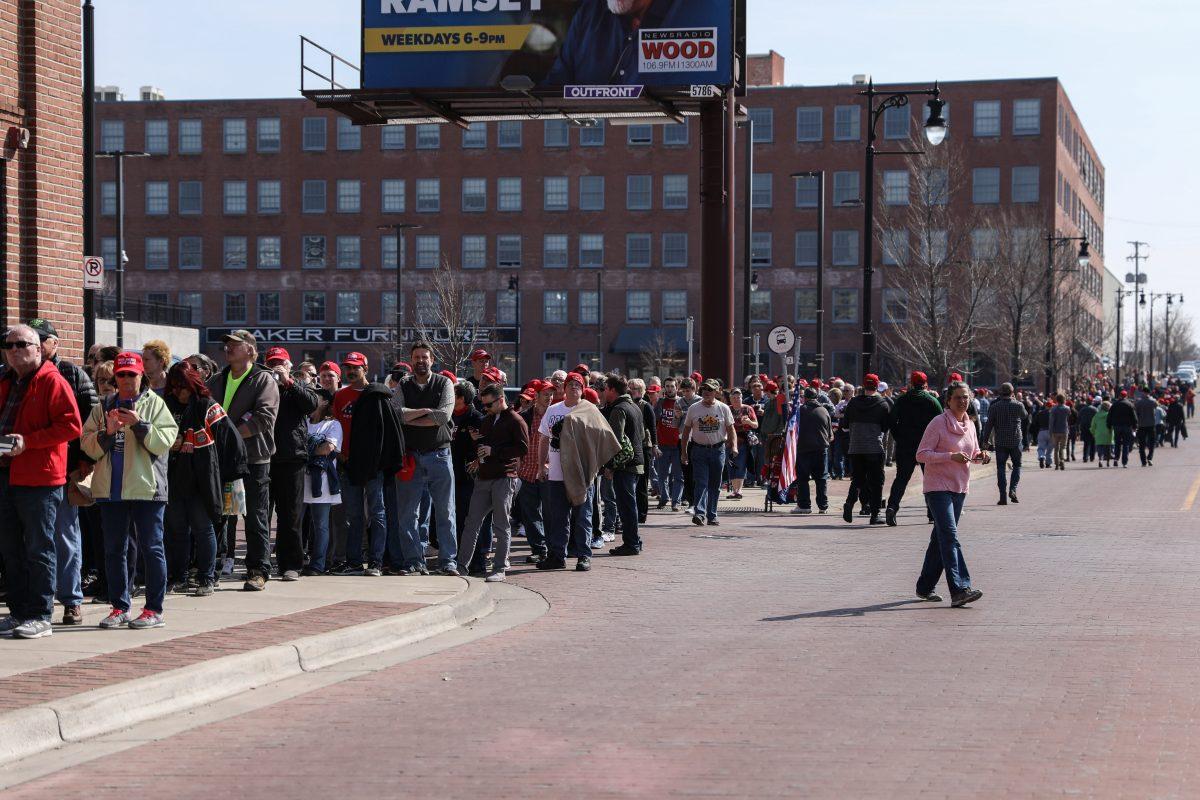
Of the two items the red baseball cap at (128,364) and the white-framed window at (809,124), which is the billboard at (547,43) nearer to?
the red baseball cap at (128,364)

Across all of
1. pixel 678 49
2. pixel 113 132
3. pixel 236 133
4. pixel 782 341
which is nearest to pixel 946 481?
pixel 678 49

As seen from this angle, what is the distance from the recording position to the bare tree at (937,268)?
51.4 meters

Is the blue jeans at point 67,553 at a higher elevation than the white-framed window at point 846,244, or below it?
below

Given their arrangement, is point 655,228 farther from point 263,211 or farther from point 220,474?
point 220,474

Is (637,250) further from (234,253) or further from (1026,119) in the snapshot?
(234,253)

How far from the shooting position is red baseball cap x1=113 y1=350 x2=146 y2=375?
10.7 meters

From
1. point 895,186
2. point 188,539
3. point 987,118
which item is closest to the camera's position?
point 188,539

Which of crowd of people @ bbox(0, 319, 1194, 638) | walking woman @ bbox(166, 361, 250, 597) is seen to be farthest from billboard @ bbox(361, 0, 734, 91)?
walking woman @ bbox(166, 361, 250, 597)

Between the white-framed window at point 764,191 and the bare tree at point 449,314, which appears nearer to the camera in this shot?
the bare tree at point 449,314

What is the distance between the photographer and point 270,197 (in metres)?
86.2

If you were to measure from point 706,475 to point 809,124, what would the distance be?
65.4m

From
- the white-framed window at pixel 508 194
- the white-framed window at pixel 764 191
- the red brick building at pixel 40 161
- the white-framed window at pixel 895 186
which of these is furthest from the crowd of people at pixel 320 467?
the white-framed window at pixel 508 194

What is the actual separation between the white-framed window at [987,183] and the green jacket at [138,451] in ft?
248

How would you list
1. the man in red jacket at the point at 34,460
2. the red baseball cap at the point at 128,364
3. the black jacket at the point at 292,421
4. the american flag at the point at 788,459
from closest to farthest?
the man in red jacket at the point at 34,460 → the red baseball cap at the point at 128,364 → the black jacket at the point at 292,421 → the american flag at the point at 788,459
